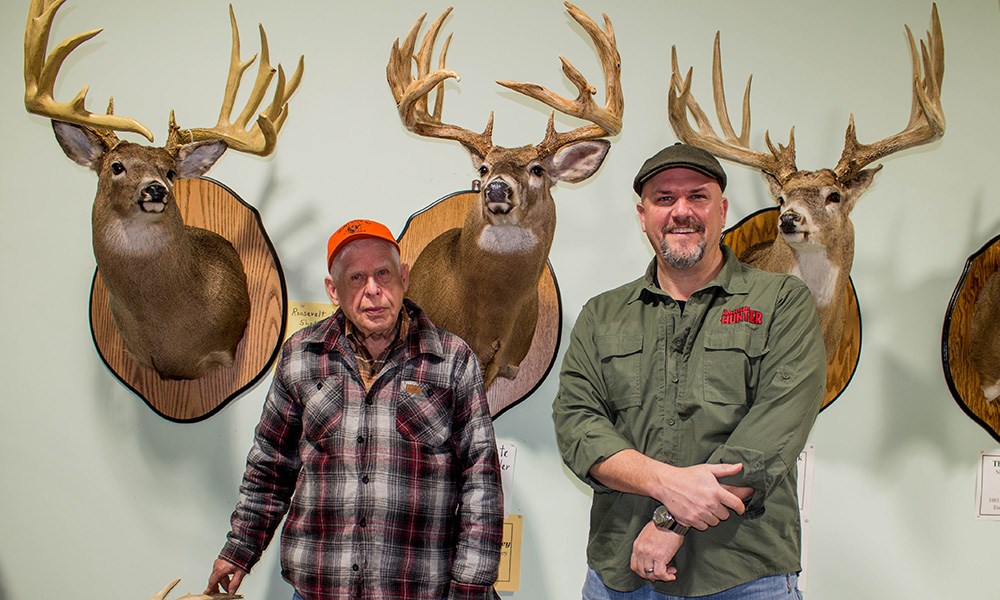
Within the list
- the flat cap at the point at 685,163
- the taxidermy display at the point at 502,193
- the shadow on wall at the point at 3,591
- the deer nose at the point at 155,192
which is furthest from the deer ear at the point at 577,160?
the shadow on wall at the point at 3,591

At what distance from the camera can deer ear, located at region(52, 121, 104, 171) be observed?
2.57 m

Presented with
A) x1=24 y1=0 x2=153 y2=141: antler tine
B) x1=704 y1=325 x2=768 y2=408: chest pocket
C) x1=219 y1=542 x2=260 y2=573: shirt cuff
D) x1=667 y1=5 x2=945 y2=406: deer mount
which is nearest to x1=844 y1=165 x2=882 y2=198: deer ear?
x1=667 y1=5 x2=945 y2=406: deer mount

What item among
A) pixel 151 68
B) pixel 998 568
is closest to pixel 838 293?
pixel 998 568

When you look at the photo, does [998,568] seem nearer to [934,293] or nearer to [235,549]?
[934,293]

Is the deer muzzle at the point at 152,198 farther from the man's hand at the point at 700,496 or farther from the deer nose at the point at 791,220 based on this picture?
the deer nose at the point at 791,220

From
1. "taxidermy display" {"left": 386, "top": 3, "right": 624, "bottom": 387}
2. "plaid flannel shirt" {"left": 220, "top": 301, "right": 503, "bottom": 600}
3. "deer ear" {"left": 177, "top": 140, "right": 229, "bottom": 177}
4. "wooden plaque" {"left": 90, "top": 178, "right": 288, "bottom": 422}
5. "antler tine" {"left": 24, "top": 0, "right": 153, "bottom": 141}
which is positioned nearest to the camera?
"plaid flannel shirt" {"left": 220, "top": 301, "right": 503, "bottom": 600}

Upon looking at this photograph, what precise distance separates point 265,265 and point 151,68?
979 mm

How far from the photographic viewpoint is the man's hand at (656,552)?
1.84m

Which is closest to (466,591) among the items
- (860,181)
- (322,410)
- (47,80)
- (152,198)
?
(322,410)

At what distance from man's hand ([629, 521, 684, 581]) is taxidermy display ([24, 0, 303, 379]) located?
5.97 ft

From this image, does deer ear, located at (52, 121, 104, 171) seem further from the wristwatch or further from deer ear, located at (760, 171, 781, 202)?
deer ear, located at (760, 171, 781, 202)

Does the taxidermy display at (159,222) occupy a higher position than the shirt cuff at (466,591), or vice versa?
the taxidermy display at (159,222)

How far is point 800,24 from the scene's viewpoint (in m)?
3.29

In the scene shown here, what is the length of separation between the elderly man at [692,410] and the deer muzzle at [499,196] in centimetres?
48
